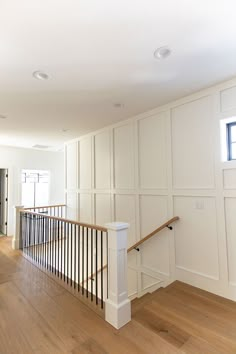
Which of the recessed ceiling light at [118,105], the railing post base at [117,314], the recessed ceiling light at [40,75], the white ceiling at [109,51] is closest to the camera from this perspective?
the white ceiling at [109,51]

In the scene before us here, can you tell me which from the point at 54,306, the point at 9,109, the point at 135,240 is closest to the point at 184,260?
the point at 135,240

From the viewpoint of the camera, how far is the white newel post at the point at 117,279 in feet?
6.41

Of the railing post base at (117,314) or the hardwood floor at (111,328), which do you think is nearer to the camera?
the hardwood floor at (111,328)

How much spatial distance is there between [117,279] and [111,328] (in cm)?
43

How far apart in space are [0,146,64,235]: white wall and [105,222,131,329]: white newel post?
4966mm

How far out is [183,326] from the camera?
6.45ft

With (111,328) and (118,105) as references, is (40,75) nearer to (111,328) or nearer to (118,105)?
(118,105)

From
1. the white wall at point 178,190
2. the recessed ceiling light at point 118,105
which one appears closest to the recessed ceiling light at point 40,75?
the recessed ceiling light at point 118,105

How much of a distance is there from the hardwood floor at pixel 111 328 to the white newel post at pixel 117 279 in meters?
0.09

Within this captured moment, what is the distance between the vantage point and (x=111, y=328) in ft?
6.27

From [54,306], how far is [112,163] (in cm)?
273

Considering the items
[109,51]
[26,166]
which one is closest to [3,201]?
[26,166]

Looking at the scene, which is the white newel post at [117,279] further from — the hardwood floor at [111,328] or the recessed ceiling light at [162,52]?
the recessed ceiling light at [162,52]

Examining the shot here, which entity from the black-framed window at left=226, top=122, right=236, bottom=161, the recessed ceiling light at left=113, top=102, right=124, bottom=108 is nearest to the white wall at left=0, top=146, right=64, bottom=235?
the recessed ceiling light at left=113, top=102, right=124, bottom=108
